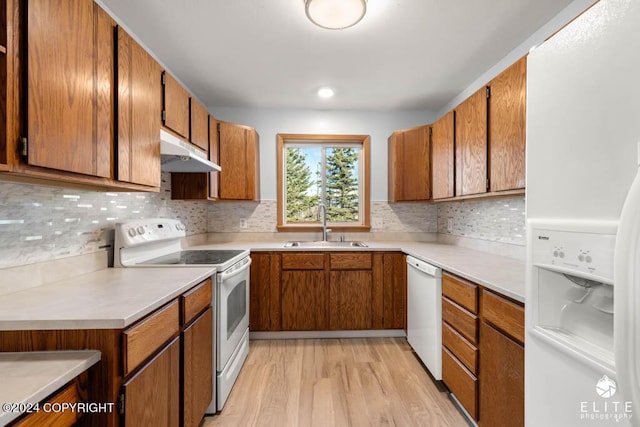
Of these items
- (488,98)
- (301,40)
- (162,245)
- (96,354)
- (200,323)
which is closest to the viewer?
(96,354)

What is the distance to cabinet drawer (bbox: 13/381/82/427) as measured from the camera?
2.02 ft

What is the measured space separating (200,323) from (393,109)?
2.87m

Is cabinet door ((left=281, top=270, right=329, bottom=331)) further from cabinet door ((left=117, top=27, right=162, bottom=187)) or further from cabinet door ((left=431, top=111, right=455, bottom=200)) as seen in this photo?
cabinet door ((left=117, top=27, right=162, bottom=187))

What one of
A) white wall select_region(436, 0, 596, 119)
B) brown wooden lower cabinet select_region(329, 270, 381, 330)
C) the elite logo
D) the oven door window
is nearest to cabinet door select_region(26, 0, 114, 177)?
the oven door window

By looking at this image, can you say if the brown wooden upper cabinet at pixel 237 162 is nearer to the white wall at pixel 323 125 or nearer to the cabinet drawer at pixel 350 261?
the white wall at pixel 323 125

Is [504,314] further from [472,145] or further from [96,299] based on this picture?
[96,299]

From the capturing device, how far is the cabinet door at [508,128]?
149 cm

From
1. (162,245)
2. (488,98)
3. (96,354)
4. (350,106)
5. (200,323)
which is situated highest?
(350,106)

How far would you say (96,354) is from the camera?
82 cm

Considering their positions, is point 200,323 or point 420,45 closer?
point 200,323

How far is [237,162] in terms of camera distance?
2795mm

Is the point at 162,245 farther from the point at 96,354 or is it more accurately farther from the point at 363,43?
the point at 363,43

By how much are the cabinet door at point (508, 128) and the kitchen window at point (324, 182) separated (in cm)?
162

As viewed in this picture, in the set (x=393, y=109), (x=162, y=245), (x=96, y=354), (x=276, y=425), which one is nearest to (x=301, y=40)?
(x=393, y=109)
